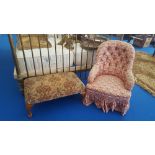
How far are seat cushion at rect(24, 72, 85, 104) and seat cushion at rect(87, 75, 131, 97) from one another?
0.22 meters

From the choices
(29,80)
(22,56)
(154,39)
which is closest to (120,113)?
(29,80)

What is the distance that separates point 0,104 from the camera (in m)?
2.18

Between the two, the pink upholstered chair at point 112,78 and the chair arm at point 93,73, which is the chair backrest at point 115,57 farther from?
the chair arm at point 93,73

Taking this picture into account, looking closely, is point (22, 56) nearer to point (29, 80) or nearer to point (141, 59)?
point (29, 80)

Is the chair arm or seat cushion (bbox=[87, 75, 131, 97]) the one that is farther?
the chair arm

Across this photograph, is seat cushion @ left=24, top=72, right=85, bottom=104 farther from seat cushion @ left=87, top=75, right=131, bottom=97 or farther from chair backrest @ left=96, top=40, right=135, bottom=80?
chair backrest @ left=96, top=40, right=135, bottom=80

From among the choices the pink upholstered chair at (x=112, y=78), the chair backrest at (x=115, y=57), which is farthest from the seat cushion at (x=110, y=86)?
the chair backrest at (x=115, y=57)

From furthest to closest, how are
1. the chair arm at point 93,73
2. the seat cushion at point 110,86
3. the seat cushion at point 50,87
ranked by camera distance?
the chair arm at point 93,73 < the seat cushion at point 110,86 < the seat cushion at point 50,87

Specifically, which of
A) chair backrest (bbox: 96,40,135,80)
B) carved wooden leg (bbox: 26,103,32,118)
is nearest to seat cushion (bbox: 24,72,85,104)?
carved wooden leg (bbox: 26,103,32,118)

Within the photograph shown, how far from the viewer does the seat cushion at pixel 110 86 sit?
200cm

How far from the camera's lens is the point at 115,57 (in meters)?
2.32

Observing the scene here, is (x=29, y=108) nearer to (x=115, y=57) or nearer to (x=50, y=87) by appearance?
(x=50, y=87)

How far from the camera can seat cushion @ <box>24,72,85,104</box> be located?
1864mm
